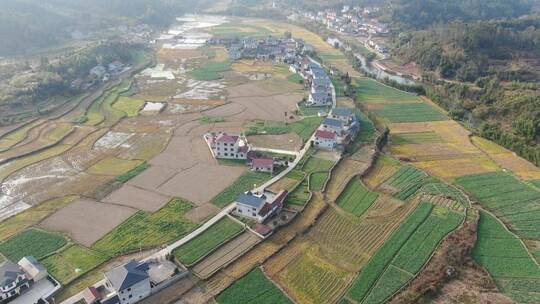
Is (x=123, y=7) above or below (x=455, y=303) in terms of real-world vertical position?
above

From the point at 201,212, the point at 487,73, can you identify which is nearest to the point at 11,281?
the point at 201,212

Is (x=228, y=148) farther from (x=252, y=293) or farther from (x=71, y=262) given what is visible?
(x=252, y=293)

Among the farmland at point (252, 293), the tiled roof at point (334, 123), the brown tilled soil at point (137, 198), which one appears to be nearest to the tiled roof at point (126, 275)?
the farmland at point (252, 293)

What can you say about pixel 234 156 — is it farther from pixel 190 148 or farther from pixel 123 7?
pixel 123 7

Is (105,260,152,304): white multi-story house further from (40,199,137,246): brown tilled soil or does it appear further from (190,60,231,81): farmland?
(190,60,231,81): farmland

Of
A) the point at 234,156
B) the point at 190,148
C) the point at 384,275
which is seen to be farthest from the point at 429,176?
the point at 190,148

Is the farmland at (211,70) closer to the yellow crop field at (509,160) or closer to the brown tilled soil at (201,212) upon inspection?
the brown tilled soil at (201,212)
